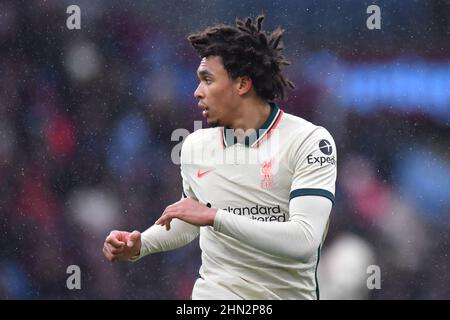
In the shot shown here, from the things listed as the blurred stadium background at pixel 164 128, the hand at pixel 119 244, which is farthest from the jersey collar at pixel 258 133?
the blurred stadium background at pixel 164 128

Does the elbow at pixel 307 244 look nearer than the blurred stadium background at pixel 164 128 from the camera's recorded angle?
Yes

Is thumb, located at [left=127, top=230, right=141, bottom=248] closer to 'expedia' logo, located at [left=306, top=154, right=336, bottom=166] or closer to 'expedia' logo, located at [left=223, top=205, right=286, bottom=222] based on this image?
'expedia' logo, located at [left=223, top=205, right=286, bottom=222]

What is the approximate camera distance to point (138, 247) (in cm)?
417

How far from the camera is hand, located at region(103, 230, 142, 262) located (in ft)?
13.0

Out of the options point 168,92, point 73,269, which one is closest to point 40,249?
point 73,269

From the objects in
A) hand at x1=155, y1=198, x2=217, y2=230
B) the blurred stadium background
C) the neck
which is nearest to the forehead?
the neck

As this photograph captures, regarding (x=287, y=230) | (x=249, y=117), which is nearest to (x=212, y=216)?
(x=287, y=230)

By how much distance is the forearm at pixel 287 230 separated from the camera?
3.81 m

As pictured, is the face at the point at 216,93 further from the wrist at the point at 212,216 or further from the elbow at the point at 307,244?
the elbow at the point at 307,244

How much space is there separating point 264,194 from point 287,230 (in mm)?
333

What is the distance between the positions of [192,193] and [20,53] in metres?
4.08

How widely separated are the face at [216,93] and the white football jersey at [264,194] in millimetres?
151

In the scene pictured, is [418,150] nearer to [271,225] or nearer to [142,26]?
[142,26]
